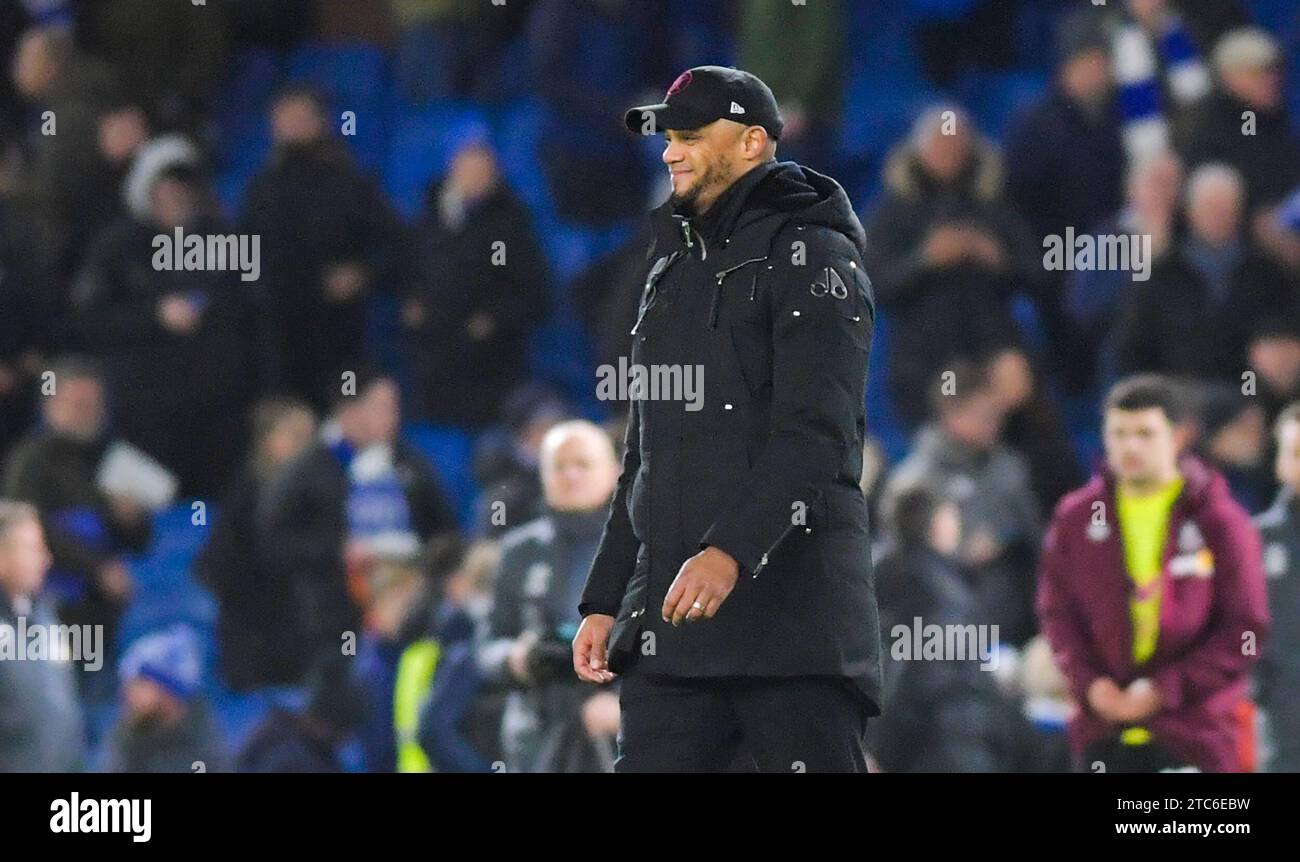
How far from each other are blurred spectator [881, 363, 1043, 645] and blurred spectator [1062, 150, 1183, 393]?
45cm

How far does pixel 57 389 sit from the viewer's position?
8.11m

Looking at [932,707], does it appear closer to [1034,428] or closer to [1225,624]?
[1225,624]

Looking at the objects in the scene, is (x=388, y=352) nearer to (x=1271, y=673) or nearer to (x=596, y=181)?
(x=596, y=181)

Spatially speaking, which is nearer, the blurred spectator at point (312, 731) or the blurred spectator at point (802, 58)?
the blurred spectator at point (312, 731)

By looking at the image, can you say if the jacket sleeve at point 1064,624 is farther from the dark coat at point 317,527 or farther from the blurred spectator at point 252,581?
the blurred spectator at point 252,581

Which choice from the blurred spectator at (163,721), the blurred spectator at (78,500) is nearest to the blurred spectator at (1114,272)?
the blurred spectator at (163,721)

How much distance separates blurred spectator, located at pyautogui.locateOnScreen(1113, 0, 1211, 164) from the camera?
27.1ft

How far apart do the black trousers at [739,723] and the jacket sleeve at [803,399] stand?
24 cm

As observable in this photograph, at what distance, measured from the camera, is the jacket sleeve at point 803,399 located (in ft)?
13.1

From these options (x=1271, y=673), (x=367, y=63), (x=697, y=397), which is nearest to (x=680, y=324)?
(x=697, y=397)

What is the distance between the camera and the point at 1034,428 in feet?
25.2

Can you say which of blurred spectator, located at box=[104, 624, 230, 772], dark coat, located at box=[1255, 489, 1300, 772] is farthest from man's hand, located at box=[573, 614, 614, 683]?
blurred spectator, located at box=[104, 624, 230, 772]

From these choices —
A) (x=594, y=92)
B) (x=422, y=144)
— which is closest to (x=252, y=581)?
(x=422, y=144)
